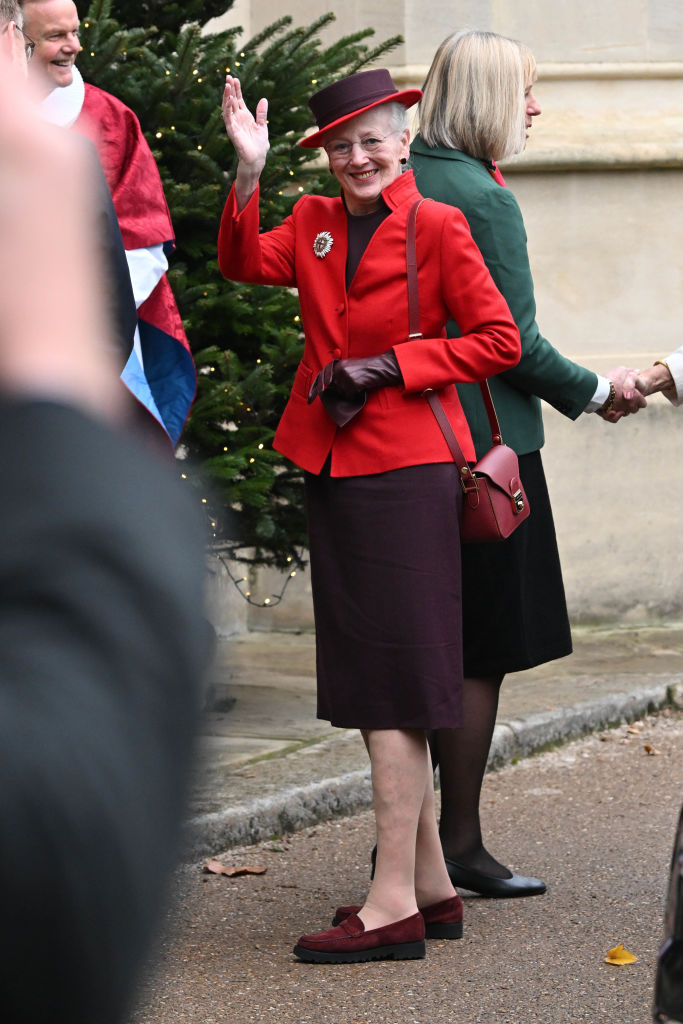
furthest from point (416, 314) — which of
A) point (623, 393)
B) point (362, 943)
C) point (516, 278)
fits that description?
point (362, 943)

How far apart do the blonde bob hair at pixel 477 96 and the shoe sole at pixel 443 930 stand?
1858mm

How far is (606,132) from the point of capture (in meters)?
7.93

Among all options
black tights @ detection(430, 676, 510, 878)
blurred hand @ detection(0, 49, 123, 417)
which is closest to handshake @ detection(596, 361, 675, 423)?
black tights @ detection(430, 676, 510, 878)

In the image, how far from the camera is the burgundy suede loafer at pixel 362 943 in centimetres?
336

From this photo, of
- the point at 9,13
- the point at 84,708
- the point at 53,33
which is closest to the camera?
the point at 84,708

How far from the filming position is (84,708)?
1.87ft

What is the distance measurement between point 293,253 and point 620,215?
4700 mm

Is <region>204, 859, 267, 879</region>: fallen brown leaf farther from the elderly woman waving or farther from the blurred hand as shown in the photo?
the blurred hand

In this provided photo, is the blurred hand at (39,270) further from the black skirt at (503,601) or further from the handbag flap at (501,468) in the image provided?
the black skirt at (503,601)

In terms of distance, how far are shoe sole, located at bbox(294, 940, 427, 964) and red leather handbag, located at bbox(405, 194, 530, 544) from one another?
92 centimetres

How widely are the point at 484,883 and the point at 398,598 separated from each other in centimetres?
95

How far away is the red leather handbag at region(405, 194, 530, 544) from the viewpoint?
3.34m

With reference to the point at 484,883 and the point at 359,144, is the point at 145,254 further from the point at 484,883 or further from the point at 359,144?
the point at 484,883

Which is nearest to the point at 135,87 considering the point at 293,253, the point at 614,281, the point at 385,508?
the point at 293,253
